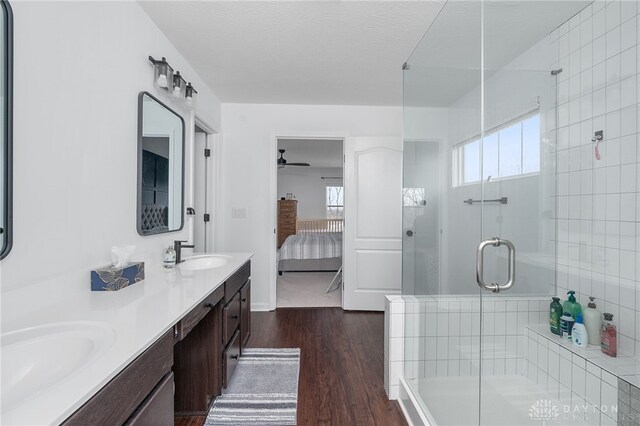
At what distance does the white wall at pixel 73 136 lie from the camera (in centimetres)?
104

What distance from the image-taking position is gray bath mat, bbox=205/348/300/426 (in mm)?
1663

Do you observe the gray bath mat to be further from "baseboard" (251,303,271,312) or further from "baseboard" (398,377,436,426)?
"baseboard" (251,303,271,312)

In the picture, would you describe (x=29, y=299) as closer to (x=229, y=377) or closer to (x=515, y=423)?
(x=229, y=377)

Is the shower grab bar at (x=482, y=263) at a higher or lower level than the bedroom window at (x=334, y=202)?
lower

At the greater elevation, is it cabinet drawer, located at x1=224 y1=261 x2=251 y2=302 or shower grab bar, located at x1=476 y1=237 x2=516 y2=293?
shower grab bar, located at x1=476 y1=237 x2=516 y2=293

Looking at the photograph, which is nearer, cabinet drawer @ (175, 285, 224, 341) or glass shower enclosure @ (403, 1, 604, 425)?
cabinet drawer @ (175, 285, 224, 341)

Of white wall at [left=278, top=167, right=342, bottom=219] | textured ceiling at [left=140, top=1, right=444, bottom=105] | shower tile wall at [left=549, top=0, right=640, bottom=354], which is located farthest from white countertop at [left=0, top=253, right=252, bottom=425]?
white wall at [left=278, top=167, right=342, bottom=219]

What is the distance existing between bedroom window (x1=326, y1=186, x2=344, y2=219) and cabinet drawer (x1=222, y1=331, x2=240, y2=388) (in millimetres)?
6793

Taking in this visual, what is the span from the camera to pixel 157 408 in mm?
929

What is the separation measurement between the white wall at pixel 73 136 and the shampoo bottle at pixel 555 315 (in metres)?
2.46

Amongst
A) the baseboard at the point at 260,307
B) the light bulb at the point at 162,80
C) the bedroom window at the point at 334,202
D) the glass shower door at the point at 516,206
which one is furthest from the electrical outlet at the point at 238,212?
the bedroom window at the point at 334,202

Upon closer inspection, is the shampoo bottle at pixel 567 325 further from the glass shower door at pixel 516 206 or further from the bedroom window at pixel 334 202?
the bedroom window at pixel 334 202

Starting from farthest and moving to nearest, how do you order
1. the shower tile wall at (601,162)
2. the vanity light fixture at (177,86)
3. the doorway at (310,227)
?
the doorway at (310,227)
the vanity light fixture at (177,86)
the shower tile wall at (601,162)

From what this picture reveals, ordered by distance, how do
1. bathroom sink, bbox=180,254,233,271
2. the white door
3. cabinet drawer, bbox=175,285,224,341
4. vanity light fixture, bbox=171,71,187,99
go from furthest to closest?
the white door < bathroom sink, bbox=180,254,233,271 < vanity light fixture, bbox=171,71,187,99 < cabinet drawer, bbox=175,285,224,341
